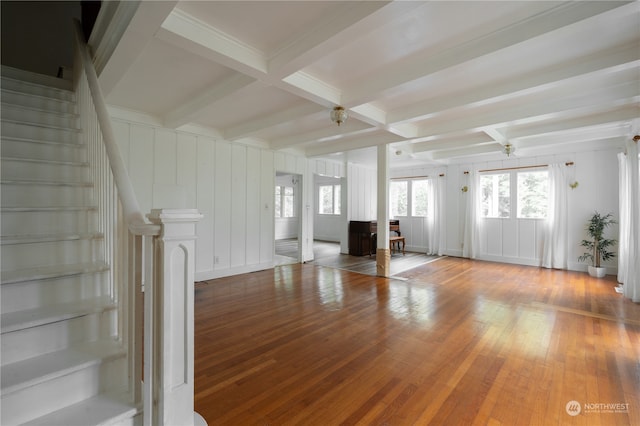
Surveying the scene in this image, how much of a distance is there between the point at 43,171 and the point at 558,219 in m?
8.74

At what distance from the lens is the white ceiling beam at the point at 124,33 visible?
1.96 metres

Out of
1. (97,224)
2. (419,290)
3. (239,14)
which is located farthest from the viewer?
(419,290)

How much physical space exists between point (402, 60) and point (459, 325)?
9.91 feet

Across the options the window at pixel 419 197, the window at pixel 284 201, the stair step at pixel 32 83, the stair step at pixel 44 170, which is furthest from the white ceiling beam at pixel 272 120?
the window at pixel 284 201

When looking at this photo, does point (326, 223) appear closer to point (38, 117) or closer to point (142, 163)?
point (142, 163)

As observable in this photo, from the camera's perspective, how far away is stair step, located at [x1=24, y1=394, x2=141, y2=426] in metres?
1.19

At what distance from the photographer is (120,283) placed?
1533 millimetres

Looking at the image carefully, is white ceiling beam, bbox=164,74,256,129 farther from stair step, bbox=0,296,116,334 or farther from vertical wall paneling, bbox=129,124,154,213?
stair step, bbox=0,296,116,334

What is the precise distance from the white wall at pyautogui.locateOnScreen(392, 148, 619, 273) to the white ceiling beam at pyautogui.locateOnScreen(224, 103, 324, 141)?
592 cm

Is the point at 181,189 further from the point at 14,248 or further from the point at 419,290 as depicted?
the point at 419,290

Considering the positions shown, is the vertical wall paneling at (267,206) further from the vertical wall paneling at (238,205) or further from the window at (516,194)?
the window at (516,194)

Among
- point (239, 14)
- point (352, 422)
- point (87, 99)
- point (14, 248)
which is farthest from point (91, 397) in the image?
point (239, 14)

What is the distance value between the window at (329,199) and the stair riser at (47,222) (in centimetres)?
973

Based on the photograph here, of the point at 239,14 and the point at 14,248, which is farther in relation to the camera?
the point at 239,14
